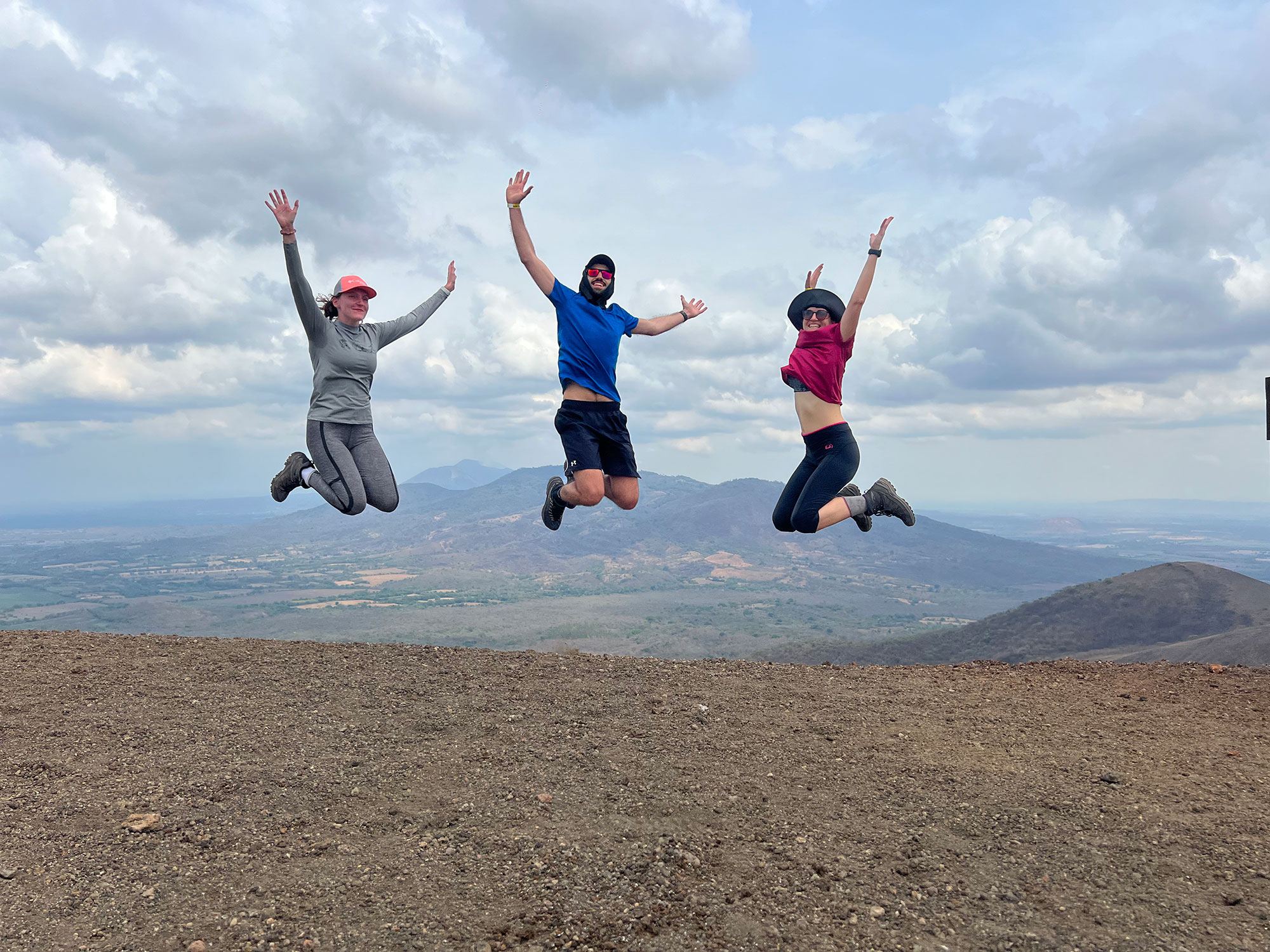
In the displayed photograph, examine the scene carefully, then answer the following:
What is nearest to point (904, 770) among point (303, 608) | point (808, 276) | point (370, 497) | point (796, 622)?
point (808, 276)

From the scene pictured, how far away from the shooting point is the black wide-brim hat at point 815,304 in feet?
31.2

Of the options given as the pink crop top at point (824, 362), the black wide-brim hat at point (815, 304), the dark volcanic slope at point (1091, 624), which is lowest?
the dark volcanic slope at point (1091, 624)

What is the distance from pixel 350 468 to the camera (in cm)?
1009

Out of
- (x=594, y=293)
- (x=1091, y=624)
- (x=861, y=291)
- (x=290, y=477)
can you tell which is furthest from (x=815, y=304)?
(x=1091, y=624)

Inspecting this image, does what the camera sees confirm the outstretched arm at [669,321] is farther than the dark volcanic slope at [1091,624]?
No

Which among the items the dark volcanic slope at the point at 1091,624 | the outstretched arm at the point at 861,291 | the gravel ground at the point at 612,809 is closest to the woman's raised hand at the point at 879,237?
the outstretched arm at the point at 861,291

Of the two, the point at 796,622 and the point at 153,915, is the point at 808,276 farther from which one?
the point at 796,622

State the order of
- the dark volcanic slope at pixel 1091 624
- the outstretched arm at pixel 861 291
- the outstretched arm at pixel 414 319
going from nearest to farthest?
the outstretched arm at pixel 861 291, the outstretched arm at pixel 414 319, the dark volcanic slope at pixel 1091 624

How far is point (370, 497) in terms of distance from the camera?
10.0 metres

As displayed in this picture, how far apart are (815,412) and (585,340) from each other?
2.89 m

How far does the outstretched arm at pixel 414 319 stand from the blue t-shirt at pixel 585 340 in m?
2.60

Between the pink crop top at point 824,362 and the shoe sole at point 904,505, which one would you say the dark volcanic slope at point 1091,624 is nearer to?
the shoe sole at point 904,505

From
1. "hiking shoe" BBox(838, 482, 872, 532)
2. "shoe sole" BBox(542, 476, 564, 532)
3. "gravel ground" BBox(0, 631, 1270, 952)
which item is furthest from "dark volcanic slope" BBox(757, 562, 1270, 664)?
"shoe sole" BBox(542, 476, 564, 532)

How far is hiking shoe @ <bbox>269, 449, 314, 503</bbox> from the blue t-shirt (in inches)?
145
